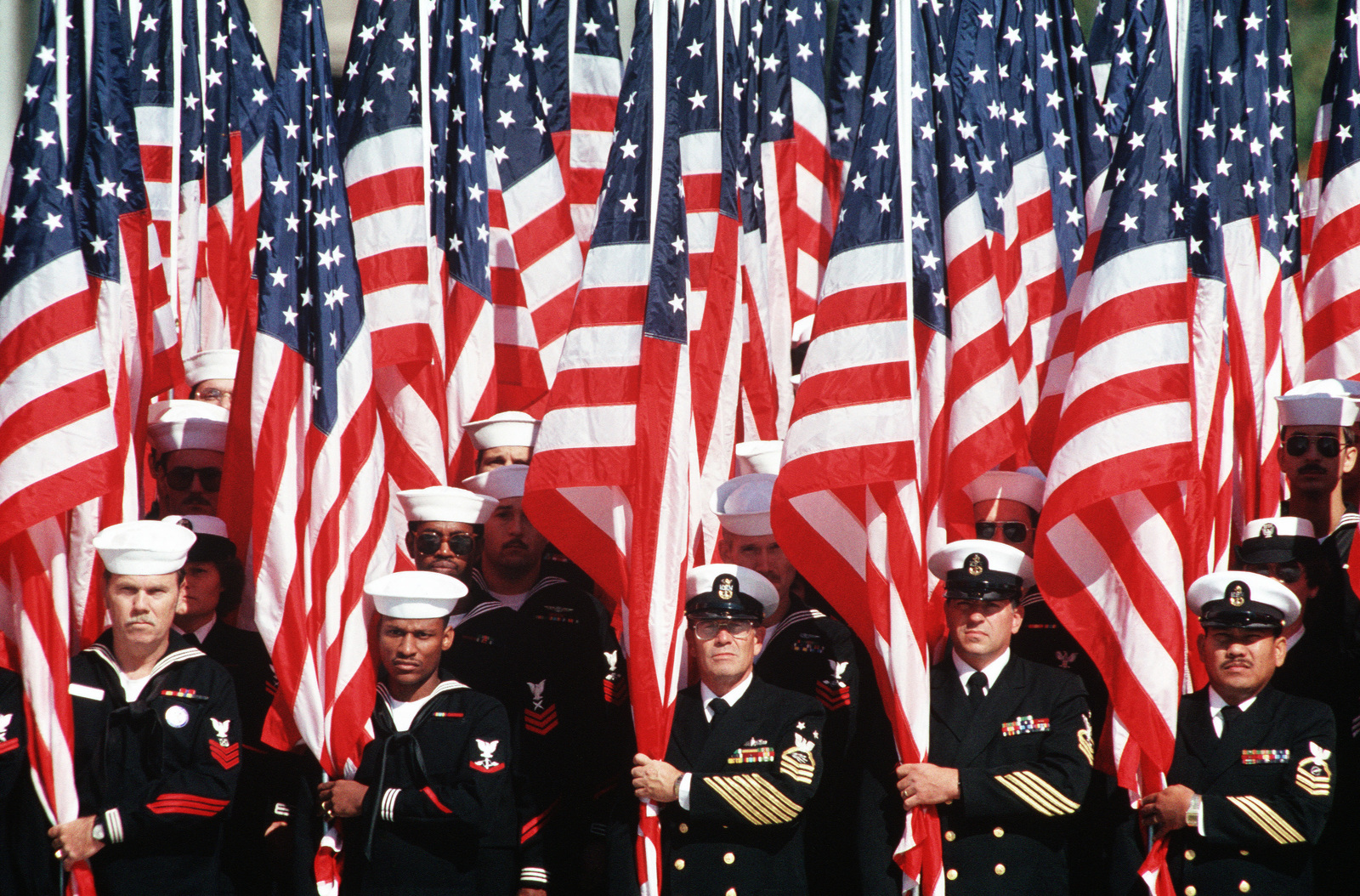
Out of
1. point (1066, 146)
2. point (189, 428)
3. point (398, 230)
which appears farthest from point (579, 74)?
point (189, 428)

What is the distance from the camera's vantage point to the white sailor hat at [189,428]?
25.1 ft

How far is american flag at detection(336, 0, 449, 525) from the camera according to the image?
8031mm

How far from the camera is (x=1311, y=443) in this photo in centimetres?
709

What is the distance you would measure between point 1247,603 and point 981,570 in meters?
1.03

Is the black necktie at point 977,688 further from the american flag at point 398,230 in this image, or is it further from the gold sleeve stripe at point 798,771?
the american flag at point 398,230

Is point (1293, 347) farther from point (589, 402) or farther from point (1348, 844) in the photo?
point (589, 402)

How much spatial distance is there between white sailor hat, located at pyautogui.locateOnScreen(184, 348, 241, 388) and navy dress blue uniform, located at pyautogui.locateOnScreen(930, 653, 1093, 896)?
14.9ft

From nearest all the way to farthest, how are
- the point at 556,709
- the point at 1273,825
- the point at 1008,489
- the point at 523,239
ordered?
the point at 1273,825
the point at 556,709
the point at 1008,489
the point at 523,239

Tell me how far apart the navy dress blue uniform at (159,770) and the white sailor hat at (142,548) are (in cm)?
37

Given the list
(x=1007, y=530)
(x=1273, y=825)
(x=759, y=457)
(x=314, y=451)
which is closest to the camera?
(x=1273, y=825)

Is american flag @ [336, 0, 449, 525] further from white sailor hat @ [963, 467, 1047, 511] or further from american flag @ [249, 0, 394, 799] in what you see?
white sailor hat @ [963, 467, 1047, 511]

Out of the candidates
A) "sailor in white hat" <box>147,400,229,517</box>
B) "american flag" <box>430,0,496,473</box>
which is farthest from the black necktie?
"sailor in white hat" <box>147,400,229,517</box>

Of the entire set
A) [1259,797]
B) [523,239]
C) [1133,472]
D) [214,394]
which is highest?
[523,239]

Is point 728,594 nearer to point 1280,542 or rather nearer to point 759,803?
point 759,803
